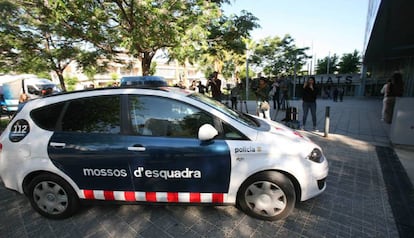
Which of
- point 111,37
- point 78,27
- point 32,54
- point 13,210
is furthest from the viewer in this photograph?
point 32,54

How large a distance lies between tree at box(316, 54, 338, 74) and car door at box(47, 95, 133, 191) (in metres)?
43.9

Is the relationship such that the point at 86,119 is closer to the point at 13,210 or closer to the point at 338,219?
the point at 13,210

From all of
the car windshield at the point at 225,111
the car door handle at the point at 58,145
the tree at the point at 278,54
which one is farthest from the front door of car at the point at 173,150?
the tree at the point at 278,54

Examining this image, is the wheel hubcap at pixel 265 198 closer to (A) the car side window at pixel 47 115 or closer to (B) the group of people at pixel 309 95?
(A) the car side window at pixel 47 115

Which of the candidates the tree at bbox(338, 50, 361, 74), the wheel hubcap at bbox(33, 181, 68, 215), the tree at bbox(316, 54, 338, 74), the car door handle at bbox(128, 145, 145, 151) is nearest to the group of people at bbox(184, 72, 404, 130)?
the car door handle at bbox(128, 145, 145, 151)

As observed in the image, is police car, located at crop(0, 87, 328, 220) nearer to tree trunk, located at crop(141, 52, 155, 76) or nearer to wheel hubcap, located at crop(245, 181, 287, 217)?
wheel hubcap, located at crop(245, 181, 287, 217)

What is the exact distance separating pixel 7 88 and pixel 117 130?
18.8m

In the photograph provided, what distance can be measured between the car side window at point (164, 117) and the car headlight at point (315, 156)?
1.22 metres

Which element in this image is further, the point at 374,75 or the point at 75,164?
the point at 374,75

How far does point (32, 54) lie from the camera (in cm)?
1047

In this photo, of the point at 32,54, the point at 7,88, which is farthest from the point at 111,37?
the point at 7,88

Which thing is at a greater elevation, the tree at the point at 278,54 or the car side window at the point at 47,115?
the tree at the point at 278,54

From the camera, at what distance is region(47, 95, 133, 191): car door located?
2457 millimetres

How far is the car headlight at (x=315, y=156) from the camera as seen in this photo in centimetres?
253
